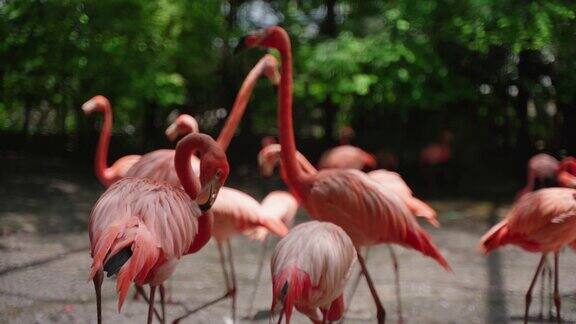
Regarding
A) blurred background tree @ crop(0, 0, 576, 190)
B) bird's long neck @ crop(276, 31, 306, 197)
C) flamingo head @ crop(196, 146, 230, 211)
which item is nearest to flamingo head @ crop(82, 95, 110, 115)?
blurred background tree @ crop(0, 0, 576, 190)

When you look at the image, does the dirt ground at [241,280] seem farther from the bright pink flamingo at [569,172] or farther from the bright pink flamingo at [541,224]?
the bright pink flamingo at [569,172]

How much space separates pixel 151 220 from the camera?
196 centimetres

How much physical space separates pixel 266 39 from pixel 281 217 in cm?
108

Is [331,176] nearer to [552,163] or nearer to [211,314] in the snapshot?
[211,314]

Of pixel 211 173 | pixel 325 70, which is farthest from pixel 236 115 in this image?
pixel 325 70

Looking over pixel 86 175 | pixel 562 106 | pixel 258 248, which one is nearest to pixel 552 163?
pixel 562 106

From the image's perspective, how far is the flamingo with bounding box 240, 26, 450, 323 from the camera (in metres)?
2.81

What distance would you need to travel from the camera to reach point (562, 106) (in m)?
5.40

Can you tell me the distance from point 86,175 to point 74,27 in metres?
4.04

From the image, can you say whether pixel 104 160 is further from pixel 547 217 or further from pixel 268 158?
pixel 547 217

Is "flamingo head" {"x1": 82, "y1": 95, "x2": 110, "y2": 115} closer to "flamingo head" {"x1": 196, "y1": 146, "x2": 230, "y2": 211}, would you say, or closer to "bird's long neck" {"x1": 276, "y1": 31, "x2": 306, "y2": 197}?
"bird's long neck" {"x1": 276, "y1": 31, "x2": 306, "y2": 197}

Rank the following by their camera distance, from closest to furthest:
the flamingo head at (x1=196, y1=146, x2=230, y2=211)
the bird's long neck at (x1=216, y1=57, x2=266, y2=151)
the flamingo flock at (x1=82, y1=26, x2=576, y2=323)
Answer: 1. the flamingo flock at (x1=82, y1=26, x2=576, y2=323)
2. the flamingo head at (x1=196, y1=146, x2=230, y2=211)
3. the bird's long neck at (x1=216, y1=57, x2=266, y2=151)

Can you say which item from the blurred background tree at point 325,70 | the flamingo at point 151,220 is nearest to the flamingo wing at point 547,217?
the blurred background tree at point 325,70

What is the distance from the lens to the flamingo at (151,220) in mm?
1782
